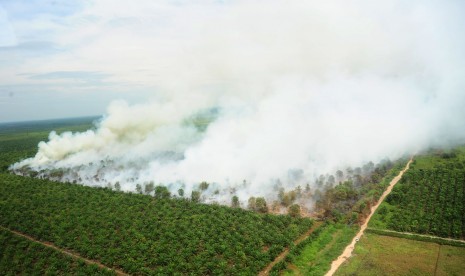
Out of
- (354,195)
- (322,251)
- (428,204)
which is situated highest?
(354,195)

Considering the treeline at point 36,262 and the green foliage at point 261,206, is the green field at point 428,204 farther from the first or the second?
the treeline at point 36,262

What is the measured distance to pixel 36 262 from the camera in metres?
33.2

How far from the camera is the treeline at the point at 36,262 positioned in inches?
1227

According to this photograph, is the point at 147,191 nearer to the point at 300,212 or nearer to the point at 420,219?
the point at 300,212

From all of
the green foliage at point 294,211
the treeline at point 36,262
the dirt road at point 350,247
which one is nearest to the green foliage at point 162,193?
the treeline at point 36,262

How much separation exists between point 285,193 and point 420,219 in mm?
18373

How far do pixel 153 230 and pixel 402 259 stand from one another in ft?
91.2

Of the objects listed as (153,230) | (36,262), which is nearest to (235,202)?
(153,230)

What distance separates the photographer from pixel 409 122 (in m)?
86.9

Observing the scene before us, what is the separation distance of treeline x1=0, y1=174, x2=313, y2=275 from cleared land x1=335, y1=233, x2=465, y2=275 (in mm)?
7238

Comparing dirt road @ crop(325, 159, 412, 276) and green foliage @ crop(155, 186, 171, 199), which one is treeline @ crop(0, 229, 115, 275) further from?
dirt road @ crop(325, 159, 412, 276)

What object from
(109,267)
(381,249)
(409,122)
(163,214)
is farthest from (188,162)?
(409,122)

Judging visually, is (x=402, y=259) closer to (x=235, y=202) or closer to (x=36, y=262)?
(x=235, y=202)

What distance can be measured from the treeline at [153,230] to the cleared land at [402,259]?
724 centimetres
